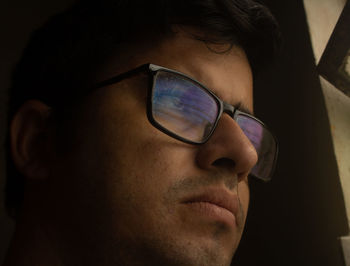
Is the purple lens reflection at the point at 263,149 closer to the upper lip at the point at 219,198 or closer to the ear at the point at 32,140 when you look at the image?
the upper lip at the point at 219,198

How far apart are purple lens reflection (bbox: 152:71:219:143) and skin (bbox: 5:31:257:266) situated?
3cm

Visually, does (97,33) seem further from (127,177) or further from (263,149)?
(263,149)

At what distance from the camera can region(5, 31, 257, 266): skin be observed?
660 mm

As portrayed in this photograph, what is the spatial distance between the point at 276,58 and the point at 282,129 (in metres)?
0.32

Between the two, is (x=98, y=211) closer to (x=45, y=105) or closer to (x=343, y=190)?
(x=45, y=105)

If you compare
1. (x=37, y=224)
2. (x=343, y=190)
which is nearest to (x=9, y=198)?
(x=37, y=224)

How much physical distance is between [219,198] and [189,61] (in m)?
0.38

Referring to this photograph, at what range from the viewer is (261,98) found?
134 centimetres

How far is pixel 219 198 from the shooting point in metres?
0.72

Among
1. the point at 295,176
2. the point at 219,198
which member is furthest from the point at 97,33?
the point at 295,176

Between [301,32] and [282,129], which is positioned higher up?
[301,32]

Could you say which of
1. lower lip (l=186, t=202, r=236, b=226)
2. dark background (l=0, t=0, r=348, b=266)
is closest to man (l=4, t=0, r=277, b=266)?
lower lip (l=186, t=202, r=236, b=226)

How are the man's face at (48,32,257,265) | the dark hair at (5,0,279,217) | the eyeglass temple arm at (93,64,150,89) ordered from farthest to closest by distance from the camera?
the dark hair at (5,0,279,217) < the eyeglass temple arm at (93,64,150,89) < the man's face at (48,32,257,265)

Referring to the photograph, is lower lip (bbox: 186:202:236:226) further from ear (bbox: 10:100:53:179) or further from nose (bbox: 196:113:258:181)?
ear (bbox: 10:100:53:179)
